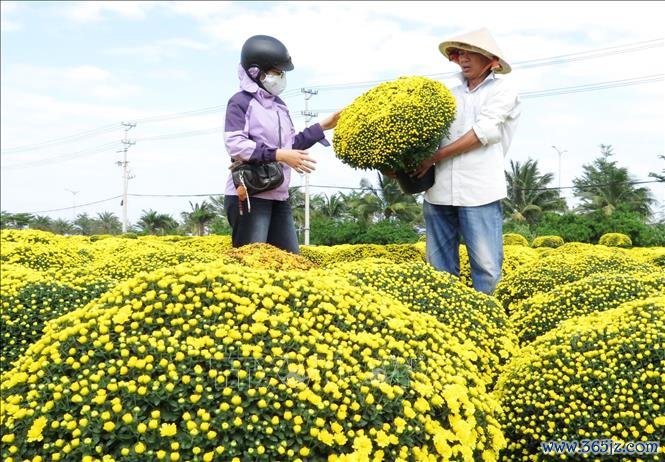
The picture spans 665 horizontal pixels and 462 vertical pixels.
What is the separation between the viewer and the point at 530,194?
39.1 metres

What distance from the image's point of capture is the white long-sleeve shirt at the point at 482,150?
4676 millimetres

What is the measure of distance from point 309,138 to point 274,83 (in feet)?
1.78

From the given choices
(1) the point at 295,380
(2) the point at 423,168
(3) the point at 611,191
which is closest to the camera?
(1) the point at 295,380

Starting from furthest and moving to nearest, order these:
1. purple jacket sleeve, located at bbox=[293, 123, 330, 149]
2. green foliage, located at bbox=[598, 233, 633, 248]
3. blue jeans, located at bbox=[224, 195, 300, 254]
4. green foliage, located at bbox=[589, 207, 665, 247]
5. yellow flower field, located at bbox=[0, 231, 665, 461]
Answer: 1. green foliage, located at bbox=[589, 207, 665, 247]
2. green foliage, located at bbox=[598, 233, 633, 248]
3. purple jacket sleeve, located at bbox=[293, 123, 330, 149]
4. blue jeans, located at bbox=[224, 195, 300, 254]
5. yellow flower field, located at bbox=[0, 231, 665, 461]

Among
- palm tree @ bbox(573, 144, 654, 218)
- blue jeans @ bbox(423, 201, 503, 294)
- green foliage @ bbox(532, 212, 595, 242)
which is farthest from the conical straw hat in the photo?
palm tree @ bbox(573, 144, 654, 218)

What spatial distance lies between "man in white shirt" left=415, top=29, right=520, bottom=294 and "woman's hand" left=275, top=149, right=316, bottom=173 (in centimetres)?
95

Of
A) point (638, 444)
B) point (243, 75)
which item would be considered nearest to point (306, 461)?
point (638, 444)

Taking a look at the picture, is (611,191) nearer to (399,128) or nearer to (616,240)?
(616,240)

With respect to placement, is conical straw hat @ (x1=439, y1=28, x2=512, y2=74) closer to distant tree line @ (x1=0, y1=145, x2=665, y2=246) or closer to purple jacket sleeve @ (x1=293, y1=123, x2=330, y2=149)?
purple jacket sleeve @ (x1=293, y1=123, x2=330, y2=149)

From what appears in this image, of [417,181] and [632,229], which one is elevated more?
[417,181]

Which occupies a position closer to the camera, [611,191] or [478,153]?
[478,153]

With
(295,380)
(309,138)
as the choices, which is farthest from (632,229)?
(295,380)

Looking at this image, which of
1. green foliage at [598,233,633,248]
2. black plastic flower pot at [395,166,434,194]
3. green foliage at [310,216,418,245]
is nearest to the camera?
black plastic flower pot at [395,166,434,194]

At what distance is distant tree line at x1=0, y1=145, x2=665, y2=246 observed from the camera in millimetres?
22266
